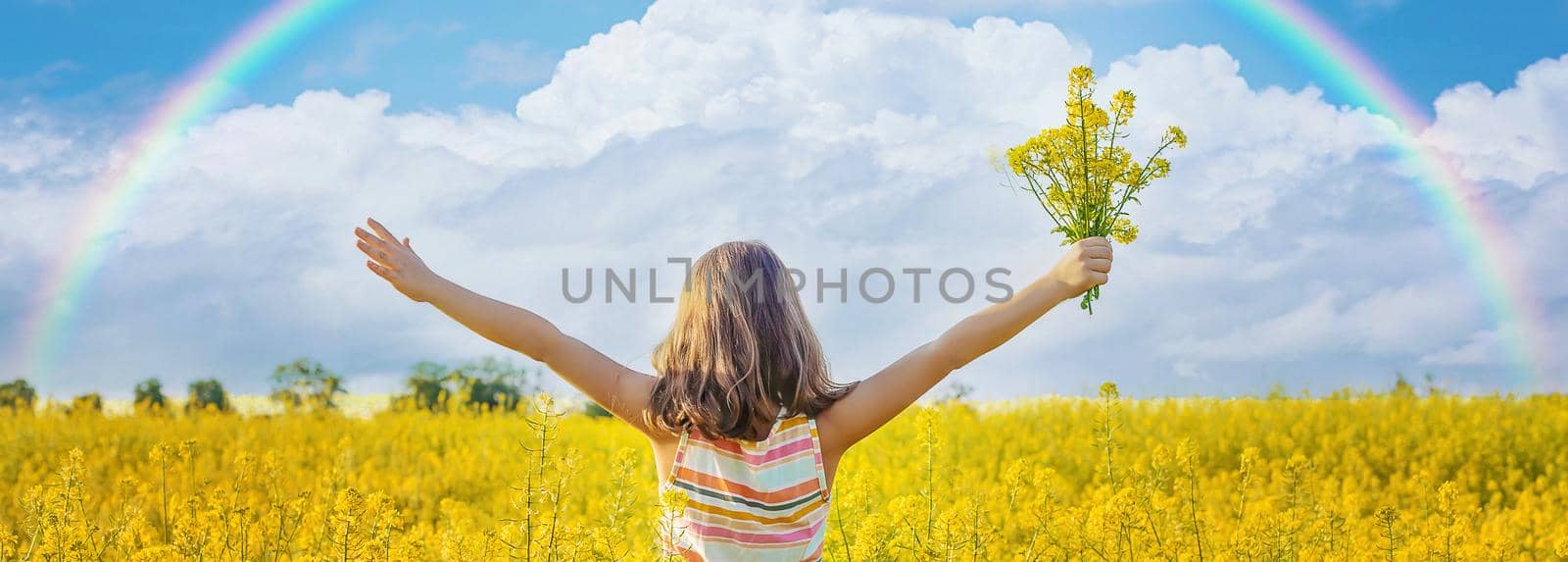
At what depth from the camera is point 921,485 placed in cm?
646

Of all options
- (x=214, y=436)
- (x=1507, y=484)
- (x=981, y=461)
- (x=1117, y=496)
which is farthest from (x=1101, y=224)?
(x=214, y=436)

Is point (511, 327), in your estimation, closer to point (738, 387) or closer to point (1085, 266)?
point (738, 387)

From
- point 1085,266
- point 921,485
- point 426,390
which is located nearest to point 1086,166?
point 1085,266

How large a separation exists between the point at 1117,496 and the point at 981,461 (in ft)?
17.2

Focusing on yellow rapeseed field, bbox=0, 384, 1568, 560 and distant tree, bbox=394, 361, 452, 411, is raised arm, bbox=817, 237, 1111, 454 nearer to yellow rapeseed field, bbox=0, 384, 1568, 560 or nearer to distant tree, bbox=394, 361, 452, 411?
yellow rapeseed field, bbox=0, 384, 1568, 560

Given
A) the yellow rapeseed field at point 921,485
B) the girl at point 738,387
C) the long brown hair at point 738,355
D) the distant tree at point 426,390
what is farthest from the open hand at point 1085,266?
the distant tree at point 426,390

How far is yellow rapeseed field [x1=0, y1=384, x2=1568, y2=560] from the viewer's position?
317 cm

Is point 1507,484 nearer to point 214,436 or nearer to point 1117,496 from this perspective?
point 1117,496

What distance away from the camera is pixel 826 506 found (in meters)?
2.69

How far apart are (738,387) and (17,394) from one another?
11211 millimetres

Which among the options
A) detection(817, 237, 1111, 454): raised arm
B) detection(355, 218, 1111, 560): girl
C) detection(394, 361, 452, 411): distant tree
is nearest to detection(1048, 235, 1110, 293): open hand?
detection(817, 237, 1111, 454): raised arm

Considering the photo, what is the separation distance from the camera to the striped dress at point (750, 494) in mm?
2564

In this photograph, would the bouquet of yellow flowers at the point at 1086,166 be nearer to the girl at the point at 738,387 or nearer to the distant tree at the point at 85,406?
the girl at the point at 738,387

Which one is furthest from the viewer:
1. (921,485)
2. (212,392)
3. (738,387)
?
(212,392)
